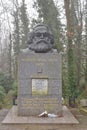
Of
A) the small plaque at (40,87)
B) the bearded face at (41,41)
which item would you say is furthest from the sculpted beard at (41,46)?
the small plaque at (40,87)

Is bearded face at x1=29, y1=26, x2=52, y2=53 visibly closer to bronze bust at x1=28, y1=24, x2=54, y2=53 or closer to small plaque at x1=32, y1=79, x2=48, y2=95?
bronze bust at x1=28, y1=24, x2=54, y2=53

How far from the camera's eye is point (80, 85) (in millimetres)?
22750

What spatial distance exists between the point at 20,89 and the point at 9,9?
21.0 m

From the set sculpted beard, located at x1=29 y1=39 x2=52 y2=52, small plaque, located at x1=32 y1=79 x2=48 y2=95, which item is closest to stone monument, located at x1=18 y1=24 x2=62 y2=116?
small plaque, located at x1=32 y1=79 x2=48 y2=95

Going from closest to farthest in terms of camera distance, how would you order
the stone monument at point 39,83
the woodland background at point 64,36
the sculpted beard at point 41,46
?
1. the stone monument at point 39,83
2. the sculpted beard at point 41,46
3. the woodland background at point 64,36

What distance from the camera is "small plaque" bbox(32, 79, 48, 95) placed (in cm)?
1149

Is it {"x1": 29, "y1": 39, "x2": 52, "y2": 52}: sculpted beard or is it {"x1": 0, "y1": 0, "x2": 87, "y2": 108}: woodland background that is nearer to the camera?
{"x1": 29, "y1": 39, "x2": 52, "y2": 52}: sculpted beard

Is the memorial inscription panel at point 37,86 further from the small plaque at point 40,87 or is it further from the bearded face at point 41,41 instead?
the bearded face at point 41,41

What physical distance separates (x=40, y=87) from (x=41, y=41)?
1.68m

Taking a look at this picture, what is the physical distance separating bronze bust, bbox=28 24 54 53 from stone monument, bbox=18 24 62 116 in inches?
9.3

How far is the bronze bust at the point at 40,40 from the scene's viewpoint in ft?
38.3

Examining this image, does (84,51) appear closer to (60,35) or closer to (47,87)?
(60,35)

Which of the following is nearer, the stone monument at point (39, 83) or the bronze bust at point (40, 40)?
the stone monument at point (39, 83)

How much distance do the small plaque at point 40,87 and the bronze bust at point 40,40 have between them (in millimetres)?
1094
